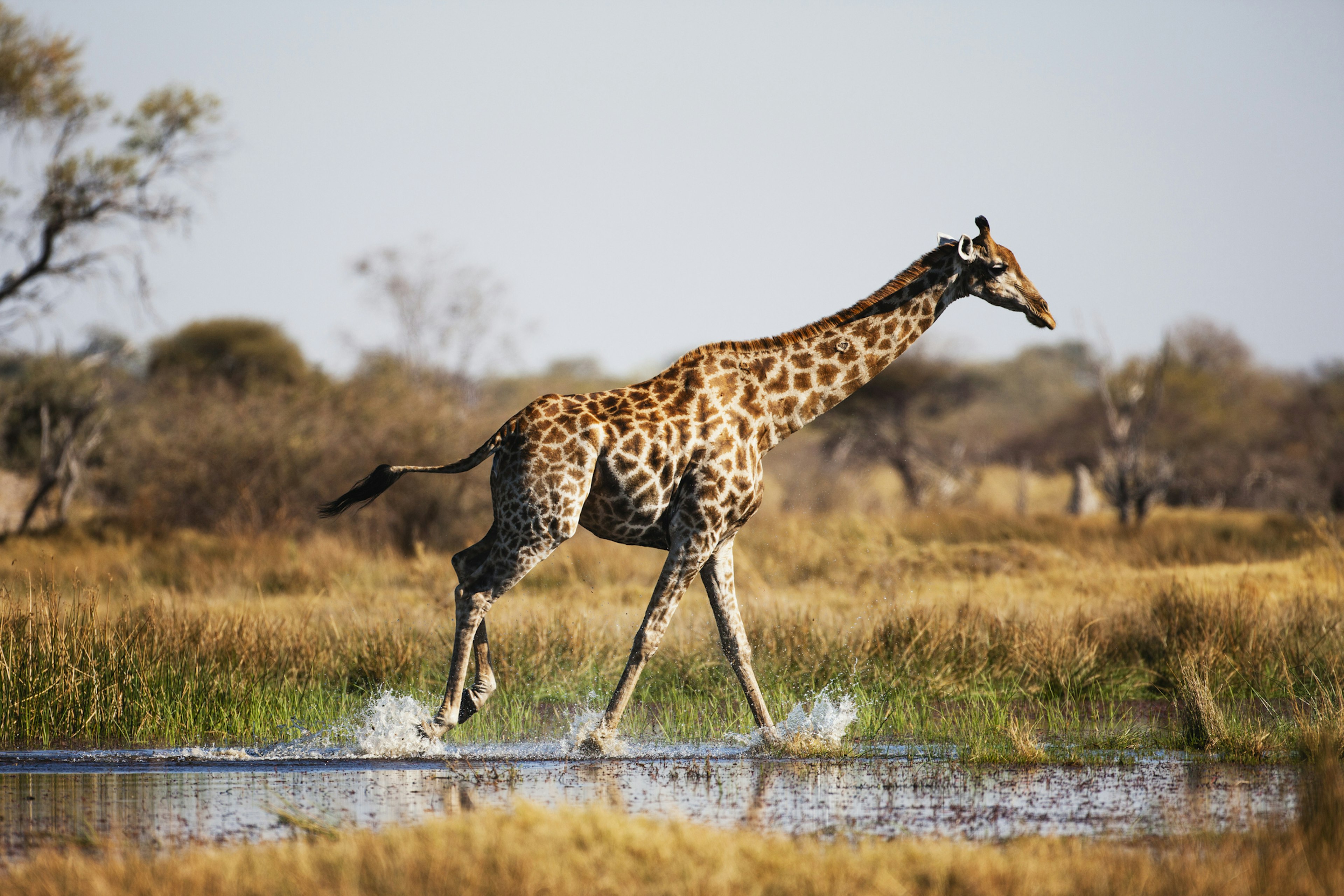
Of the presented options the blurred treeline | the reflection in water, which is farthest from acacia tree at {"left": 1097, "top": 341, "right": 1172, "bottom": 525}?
the reflection in water

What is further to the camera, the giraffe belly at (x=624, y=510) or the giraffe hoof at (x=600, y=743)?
the giraffe belly at (x=624, y=510)

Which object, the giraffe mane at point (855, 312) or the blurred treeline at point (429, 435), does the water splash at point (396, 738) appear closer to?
the giraffe mane at point (855, 312)

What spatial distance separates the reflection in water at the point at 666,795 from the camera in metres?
5.79

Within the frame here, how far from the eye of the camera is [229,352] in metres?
39.8

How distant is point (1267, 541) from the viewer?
19.4 metres

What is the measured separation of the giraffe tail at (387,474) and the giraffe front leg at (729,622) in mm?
1412

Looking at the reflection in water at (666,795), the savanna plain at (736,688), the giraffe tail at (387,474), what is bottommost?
the reflection in water at (666,795)

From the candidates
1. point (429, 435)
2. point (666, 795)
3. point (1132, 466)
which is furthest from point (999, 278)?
point (1132, 466)

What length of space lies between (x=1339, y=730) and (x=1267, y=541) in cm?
1324

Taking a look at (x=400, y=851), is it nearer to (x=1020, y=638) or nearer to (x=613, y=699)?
(x=613, y=699)

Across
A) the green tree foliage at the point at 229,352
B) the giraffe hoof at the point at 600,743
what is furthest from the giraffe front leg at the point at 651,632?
the green tree foliage at the point at 229,352

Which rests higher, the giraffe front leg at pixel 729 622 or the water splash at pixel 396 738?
the giraffe front leg at pixel 729 622

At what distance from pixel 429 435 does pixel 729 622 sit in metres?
15.4

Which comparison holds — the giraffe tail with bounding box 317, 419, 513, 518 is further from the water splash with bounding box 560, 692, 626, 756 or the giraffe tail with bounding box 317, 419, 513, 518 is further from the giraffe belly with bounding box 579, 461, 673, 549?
the water splash with bounding box 560, 692, 626, 756
